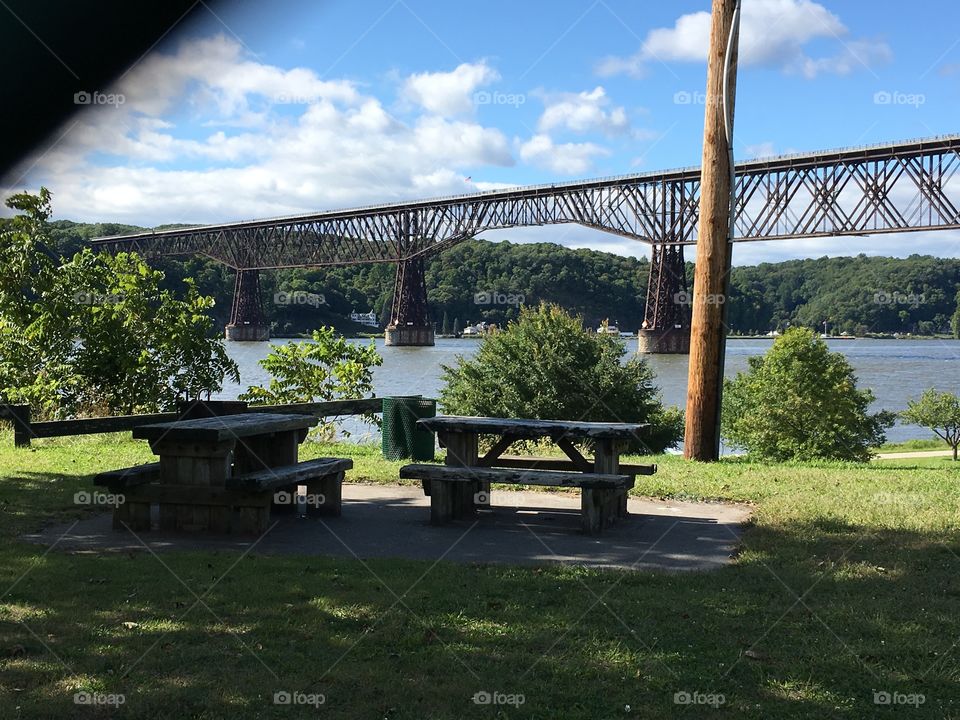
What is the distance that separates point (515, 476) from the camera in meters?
7.99

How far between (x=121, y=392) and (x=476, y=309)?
3382 inches

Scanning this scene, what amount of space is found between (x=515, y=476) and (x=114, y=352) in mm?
12193

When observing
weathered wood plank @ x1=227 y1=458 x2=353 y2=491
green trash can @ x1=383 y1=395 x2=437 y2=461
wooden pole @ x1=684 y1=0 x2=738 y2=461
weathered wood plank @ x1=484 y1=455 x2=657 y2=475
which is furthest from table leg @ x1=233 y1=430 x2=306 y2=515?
wooden pole @ x1=684 y1=0 x2=738 y2=461

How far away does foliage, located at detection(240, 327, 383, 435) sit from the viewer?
19.2 metres

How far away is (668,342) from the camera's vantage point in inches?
3578

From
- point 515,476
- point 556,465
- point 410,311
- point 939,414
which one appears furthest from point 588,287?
point 515,476

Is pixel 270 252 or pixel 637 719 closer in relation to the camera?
pixel 637 719

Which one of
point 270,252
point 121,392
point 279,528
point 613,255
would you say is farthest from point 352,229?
point 279,528

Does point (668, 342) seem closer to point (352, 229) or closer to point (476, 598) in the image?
point (352, 229)

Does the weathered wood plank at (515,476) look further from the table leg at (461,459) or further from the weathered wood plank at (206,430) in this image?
the weathered wood plank at (206,430)

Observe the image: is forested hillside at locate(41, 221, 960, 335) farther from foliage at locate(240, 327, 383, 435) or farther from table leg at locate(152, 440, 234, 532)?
table leg at locate(152, 440, 234, 532)

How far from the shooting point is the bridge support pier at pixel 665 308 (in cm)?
8662

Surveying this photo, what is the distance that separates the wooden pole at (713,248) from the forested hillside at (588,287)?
66.5m

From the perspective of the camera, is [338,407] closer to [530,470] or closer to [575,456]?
[575,456]
